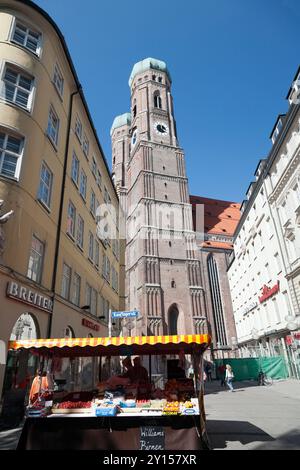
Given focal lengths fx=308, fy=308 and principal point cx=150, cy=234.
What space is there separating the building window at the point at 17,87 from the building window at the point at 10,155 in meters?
1.57

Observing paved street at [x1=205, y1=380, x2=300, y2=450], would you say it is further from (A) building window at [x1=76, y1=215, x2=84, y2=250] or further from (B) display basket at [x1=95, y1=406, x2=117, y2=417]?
(A) building window at [x1=76, y1=215, x2=84, y2=250]

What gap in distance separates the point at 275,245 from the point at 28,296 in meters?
21.4

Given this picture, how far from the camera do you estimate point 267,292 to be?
2884cm

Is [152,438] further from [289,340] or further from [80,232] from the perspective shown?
[289,340]

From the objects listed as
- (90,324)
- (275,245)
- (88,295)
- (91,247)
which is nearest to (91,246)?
(91,247)

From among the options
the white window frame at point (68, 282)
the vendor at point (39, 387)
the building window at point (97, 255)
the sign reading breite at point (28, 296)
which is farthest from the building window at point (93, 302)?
the vendor at point (39, 387)

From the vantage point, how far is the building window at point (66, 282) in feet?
50.1

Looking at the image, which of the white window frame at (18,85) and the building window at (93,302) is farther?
the building window at (93,302)

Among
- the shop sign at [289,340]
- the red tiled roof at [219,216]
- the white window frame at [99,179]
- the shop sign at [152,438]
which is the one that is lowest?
the shop sign at [152,438]

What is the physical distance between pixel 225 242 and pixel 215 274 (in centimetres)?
842

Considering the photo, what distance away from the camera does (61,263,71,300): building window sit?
15262mm

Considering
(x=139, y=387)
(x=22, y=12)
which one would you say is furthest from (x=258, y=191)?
(x=139, y=387)

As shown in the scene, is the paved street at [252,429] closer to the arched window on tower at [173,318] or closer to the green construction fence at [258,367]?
the green construction fence at [258,367]

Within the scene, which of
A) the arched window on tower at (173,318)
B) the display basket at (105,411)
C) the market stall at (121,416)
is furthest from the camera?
the arched window on tower at (173,318)
